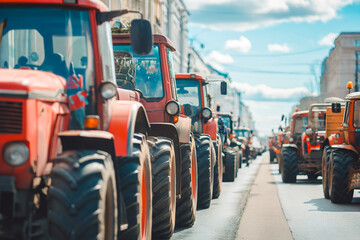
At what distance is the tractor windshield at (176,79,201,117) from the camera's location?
16.8 m

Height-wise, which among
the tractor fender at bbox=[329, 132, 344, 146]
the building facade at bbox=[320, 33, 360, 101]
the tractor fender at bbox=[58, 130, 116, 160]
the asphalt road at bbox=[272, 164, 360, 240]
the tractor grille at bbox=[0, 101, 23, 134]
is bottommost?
the asphalt road at bbox=[272, 164, 360, 240]

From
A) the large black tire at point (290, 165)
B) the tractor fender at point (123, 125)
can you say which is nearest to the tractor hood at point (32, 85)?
the tractor fender at point (123, 125)

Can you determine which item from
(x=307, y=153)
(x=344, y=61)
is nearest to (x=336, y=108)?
(x=307, y=153)

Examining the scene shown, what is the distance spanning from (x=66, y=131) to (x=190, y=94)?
1078 centimetres

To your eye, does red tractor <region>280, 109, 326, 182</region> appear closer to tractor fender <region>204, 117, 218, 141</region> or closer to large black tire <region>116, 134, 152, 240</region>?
tractor fender <region>204, 117, 218, 141</region>

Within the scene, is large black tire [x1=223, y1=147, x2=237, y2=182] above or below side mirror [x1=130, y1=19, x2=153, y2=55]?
below

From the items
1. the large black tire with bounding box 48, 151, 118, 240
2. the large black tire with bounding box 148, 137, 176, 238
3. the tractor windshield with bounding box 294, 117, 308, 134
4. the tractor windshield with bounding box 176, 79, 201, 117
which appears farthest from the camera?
the tractor windshield with bounding box 294, 117, 308, 134

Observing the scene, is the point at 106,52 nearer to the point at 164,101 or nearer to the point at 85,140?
the point at 85,140

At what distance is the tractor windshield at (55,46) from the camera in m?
6.74

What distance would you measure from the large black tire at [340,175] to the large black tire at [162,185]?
6.46 meters

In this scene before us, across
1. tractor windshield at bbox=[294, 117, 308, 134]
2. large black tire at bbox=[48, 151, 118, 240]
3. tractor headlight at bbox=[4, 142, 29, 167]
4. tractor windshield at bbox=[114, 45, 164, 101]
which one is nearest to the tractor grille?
tractor headlight at bbox=[4, 142, 29, 167]

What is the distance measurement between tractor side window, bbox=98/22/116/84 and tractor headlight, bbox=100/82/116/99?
0.20m

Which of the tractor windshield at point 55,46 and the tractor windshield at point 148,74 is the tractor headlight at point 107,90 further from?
the tractor windshield at point 148,74

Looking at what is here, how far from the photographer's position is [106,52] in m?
7.26
